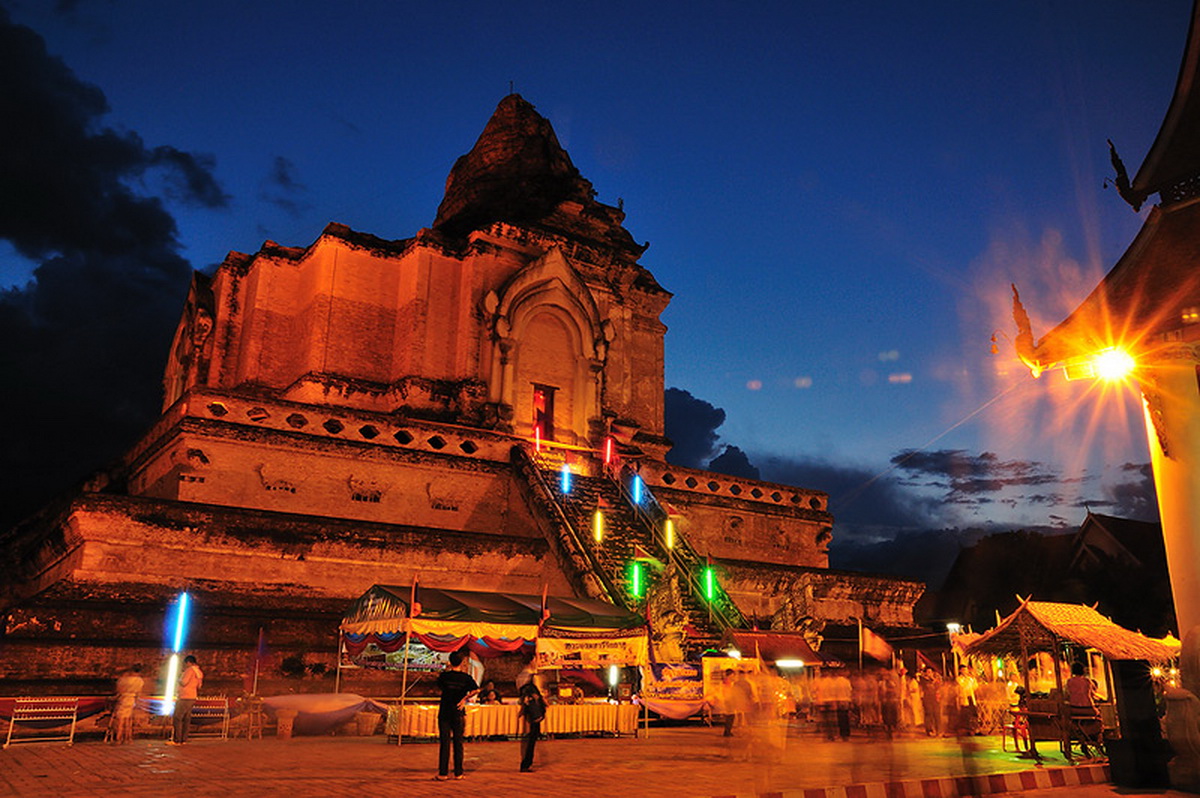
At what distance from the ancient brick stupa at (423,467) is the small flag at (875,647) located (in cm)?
173

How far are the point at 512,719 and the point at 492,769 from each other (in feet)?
13.2

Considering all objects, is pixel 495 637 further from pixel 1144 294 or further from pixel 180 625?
pixel 1144 294

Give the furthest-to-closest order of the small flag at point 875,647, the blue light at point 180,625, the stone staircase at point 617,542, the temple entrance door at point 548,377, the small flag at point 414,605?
the temple entrance door at point 548,377 → the small flag at point 875,647 → the stone staircase at point 617,542 → the blue light at point 180,625 → the small flag at point 414,605

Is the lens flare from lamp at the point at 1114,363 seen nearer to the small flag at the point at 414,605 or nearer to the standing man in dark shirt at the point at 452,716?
the standing man in dark shirt at the point at 452,716

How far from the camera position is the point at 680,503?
27000 mm

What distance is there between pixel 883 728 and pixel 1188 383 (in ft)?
28.4

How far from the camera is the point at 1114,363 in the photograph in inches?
517

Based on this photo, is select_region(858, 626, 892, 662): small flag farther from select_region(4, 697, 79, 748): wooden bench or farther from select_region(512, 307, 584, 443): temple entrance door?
select_region(4, 697, 79, 748): wooden bench

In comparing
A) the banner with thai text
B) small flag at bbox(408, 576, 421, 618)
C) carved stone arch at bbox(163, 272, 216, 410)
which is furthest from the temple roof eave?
carved stone arch at bbox(163, 272, 216, 410)

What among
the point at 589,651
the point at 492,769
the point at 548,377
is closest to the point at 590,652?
the point at 589,651

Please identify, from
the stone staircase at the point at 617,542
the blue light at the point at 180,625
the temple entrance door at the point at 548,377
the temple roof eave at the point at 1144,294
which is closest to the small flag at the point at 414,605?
the blue light at the point at 180,625

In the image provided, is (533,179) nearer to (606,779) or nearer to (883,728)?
(883,728)

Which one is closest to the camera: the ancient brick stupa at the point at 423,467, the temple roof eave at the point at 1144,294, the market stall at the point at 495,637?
the temple roof eave at the point at 1144,294

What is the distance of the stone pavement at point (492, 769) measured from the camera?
30.5ft
